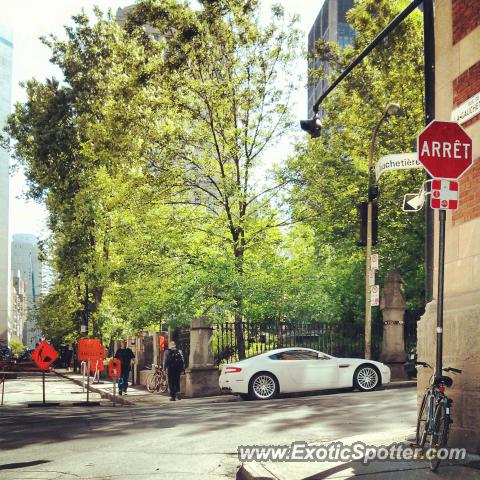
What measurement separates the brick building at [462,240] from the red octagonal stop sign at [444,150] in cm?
104

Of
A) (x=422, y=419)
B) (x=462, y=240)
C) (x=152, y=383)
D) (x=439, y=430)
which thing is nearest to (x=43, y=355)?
(x=152, y=383)

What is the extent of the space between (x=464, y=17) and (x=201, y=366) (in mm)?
14616

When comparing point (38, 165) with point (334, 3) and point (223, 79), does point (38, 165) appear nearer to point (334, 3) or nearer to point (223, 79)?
point (223, 79)

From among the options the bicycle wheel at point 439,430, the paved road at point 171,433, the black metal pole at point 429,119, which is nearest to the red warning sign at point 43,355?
the paved road at point 171,433

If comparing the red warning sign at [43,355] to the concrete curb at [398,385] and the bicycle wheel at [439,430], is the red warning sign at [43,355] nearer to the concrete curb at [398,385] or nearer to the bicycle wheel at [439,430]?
the concrete curb at [398,385]

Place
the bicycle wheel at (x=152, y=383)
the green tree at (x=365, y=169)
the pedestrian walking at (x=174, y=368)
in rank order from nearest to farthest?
the pedestrian walking at (x=174, y=368) → the bicycle wheel at (x=152, y=383) → the green tree at (x=365, y=169)

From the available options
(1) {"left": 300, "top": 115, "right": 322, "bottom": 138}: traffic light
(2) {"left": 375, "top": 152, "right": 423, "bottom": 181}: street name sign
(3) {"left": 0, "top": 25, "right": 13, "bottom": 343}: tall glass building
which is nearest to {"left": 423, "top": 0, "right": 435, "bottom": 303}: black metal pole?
(2) {"left": 375, "top": 152, "right": 423, "bottom": 181}: street name sign

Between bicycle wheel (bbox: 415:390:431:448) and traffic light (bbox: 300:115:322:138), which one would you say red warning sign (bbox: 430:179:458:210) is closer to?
bicycle wheel (bbox: 415:390:431:448)

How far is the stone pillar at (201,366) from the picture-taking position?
831 inches

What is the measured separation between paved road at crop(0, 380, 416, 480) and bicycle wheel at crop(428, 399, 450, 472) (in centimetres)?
219

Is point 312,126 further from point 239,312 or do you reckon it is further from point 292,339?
point 239,312

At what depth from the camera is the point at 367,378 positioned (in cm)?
1927

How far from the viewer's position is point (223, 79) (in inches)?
1091

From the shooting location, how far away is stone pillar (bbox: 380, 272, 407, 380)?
2270 cm
